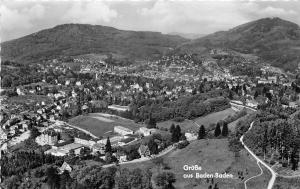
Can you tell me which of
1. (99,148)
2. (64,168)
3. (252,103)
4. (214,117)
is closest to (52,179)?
(64,168)

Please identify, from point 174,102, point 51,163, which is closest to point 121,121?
point 174,102

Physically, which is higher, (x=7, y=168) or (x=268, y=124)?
(x=268, y=124)

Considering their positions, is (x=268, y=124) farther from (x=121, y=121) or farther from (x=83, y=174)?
(x=121, y=121)

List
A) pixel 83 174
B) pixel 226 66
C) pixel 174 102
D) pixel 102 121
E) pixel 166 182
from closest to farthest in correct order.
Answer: pixel 166 182 < pixel 83 174 < pixel 102 121 < pixel 174 102 < pixel 226 66

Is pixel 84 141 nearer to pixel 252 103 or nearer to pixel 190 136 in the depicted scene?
pixel 190 136

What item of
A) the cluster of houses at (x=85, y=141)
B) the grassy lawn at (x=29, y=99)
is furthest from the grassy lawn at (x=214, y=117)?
the grassy lawn at (x=29, y=99)

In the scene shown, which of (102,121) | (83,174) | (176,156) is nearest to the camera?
(83,174)

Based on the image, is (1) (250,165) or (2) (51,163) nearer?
(1) (250,165)

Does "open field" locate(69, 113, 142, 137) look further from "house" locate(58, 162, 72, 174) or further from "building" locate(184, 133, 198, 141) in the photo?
"house" locate(58, 162, 72, 174)
